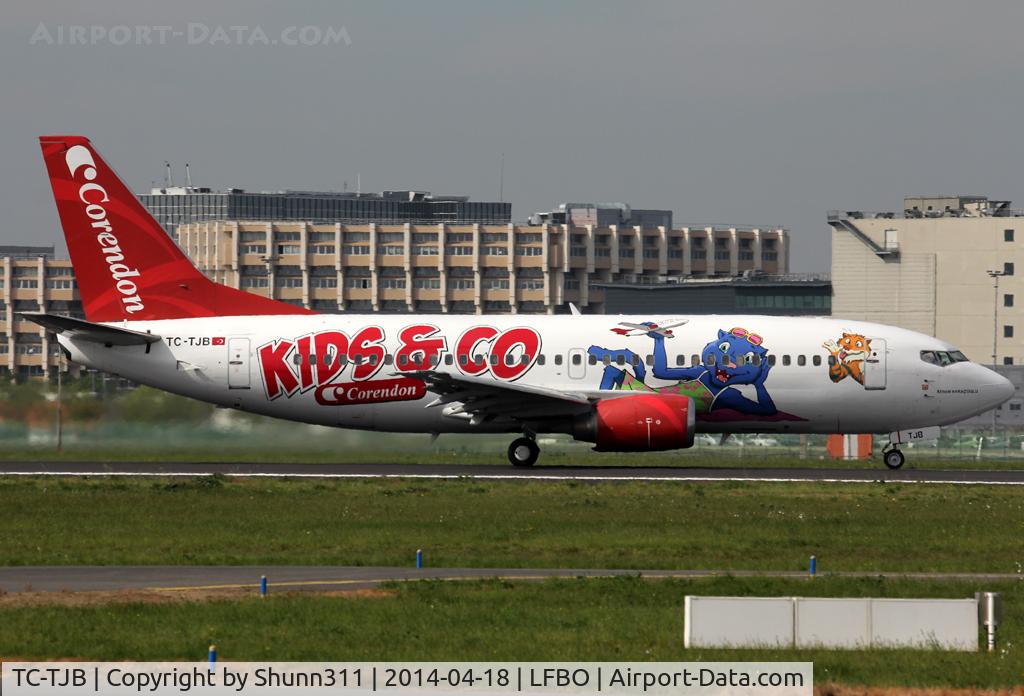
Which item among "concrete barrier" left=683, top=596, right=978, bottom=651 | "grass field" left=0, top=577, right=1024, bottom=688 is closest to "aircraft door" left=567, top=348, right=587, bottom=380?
"grass field" left=0, top=577, right=1024, bottom=688

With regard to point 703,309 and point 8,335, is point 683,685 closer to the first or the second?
point 703,309

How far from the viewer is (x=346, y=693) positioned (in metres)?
17.6

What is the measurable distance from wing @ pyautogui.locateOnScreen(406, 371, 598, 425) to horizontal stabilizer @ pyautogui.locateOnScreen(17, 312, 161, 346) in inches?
347

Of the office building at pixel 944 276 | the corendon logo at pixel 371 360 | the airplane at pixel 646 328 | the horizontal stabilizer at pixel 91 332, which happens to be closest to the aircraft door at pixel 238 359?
the corendon logo at pixel 371 360

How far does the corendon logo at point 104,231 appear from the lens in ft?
169

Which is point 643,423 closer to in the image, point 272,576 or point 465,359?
point 465,359

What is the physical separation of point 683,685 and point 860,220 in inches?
5246

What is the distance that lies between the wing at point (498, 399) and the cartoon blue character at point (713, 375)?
1136 mm

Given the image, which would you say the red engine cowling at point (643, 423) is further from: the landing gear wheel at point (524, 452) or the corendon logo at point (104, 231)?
the corendon logo at point (104, 231)

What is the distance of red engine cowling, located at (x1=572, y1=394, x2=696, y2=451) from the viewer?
4806cm

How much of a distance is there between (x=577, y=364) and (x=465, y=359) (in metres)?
3.47

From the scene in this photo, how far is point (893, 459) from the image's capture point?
5253 cm

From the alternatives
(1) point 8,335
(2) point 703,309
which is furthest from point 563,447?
(1) point 8,335

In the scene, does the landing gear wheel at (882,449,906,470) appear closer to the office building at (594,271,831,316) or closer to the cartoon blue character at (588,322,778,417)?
the cartoon blue character at (588,322,778,417)
